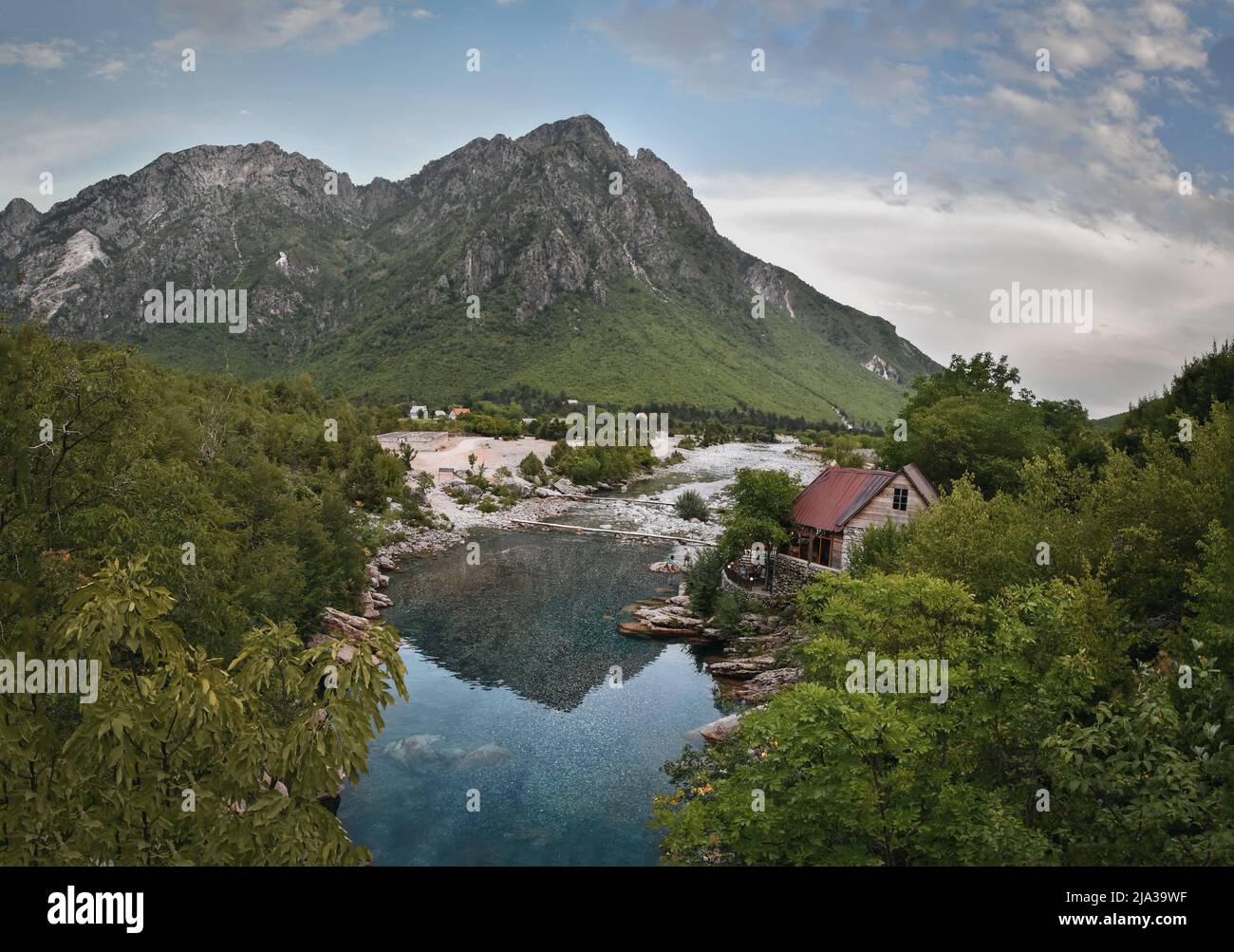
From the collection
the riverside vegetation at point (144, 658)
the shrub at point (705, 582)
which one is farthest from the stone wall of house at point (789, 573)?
the riverside vegetation at point (144, 658)

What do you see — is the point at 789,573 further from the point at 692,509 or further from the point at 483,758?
the point at 692,509

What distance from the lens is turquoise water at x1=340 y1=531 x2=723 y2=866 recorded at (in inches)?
780

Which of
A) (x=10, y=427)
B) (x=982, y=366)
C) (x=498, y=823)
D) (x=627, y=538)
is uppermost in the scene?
(x=982, y=366)

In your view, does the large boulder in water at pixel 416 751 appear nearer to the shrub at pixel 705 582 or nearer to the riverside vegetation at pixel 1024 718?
the riverside vegetation at pixel 1024 718

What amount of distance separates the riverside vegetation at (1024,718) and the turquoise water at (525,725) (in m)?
3.68

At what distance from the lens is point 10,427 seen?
11.6m

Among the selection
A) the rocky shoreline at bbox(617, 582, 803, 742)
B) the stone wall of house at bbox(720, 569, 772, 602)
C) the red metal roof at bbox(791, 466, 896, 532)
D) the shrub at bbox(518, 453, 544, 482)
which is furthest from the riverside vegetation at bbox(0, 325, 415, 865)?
the shrub at bbox(518, 453, 544, 482)

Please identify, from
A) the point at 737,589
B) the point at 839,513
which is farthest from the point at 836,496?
the point at 737,589

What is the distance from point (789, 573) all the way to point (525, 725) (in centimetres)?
1822

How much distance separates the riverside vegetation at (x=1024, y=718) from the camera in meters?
8.32

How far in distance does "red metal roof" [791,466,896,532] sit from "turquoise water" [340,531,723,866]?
10131 mm

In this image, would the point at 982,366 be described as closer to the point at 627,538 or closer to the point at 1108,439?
the point at 1108,439

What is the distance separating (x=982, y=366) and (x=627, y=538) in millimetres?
30597
